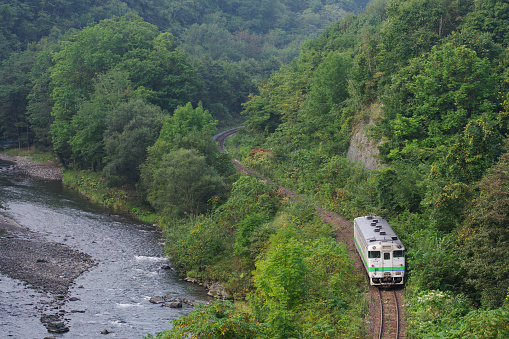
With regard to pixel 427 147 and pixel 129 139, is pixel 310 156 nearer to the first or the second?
pixel 427 147

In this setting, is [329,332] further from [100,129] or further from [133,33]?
[133,33]

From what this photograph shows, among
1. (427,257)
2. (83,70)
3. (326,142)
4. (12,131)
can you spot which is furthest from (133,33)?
(427,257)

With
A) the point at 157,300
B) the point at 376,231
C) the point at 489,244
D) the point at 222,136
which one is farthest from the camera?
the point at 222,136

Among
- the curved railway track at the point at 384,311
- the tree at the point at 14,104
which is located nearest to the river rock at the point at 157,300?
the curved railway track at the point at 384,311

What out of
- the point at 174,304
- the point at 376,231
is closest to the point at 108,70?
the point at 174,304

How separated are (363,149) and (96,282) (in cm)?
2759

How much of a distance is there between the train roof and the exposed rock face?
564 inches

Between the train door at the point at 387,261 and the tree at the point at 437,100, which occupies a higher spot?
the tree at the point at 437,100

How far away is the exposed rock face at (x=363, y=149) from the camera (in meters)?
43.8

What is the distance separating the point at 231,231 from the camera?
37562mm

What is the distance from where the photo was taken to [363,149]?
46.4 metres

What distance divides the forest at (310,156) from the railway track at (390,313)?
0.54m

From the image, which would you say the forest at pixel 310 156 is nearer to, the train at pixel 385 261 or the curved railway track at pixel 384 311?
the curved railway track at pixel 384 311


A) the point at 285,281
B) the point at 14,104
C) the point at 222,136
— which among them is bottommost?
the point at 285,281
